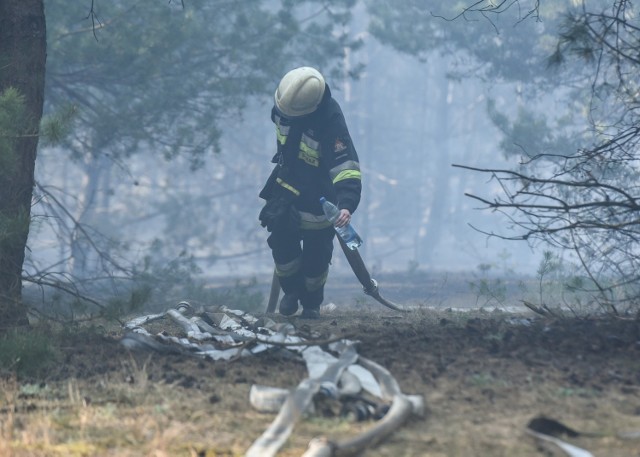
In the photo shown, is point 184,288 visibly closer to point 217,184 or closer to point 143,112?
point 143,112

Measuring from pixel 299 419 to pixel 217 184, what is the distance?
124 feet

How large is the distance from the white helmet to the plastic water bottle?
849mm

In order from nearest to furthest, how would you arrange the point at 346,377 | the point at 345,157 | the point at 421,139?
the point at 346,377 → the point at 345,157 → the point at 421,139

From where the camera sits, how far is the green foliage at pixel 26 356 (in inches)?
215

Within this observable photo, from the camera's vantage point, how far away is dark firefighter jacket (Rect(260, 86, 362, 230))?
8.27 meters

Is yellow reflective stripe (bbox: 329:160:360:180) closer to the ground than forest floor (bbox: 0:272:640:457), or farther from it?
farther from it

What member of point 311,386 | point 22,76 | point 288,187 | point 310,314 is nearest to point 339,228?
point 288,187

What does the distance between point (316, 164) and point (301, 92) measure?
28.5 inches

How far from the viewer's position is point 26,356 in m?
5.49

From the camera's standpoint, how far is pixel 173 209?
2959 centimetres

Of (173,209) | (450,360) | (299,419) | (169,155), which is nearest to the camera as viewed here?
(299,419)

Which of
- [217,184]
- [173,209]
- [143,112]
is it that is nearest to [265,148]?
[217,184]

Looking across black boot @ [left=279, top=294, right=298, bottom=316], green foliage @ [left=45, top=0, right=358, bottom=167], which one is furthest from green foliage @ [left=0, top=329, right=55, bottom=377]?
green foliage @ [left=45, top=0, right=358, bottom=167]

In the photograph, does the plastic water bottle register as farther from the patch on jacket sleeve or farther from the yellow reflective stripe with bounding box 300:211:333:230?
the patch on jacket sleeve
